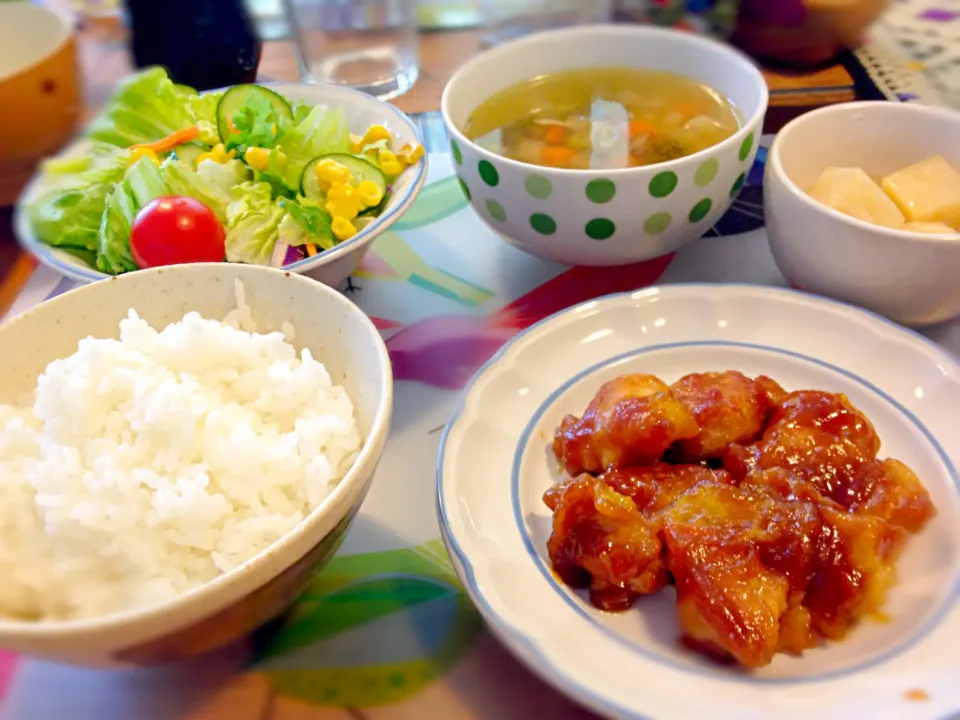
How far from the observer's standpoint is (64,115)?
503 millimetres

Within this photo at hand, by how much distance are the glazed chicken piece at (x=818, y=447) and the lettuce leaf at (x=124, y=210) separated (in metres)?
1.41

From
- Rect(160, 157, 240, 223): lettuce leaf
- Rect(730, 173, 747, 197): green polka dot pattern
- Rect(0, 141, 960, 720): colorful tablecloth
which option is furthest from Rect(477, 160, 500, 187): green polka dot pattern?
Rect(160, 157, 240, 223): lettuce leaf

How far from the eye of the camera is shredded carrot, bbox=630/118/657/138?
2002mm

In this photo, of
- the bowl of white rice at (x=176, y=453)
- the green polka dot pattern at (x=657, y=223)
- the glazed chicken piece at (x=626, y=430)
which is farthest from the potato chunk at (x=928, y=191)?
the bowl of white rice at (x=176, y=453)

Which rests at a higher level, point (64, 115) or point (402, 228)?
point (64, 115)

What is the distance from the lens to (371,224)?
1.72 metres

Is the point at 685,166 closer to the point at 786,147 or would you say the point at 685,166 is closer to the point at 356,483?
the point at 786,147

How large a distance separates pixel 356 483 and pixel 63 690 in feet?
2.01

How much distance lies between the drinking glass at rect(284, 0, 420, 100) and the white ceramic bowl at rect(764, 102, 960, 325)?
1521mm

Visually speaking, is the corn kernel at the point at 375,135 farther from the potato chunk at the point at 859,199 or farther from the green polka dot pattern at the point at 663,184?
the potato chunk at the point at 859,199

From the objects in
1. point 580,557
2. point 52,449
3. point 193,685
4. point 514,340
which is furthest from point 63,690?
point 514,340

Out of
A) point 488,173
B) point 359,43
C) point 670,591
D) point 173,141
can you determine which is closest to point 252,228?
point 173,141

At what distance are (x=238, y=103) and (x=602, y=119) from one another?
3.37 feet

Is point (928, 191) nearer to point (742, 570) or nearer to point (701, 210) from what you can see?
point (701, 210)
